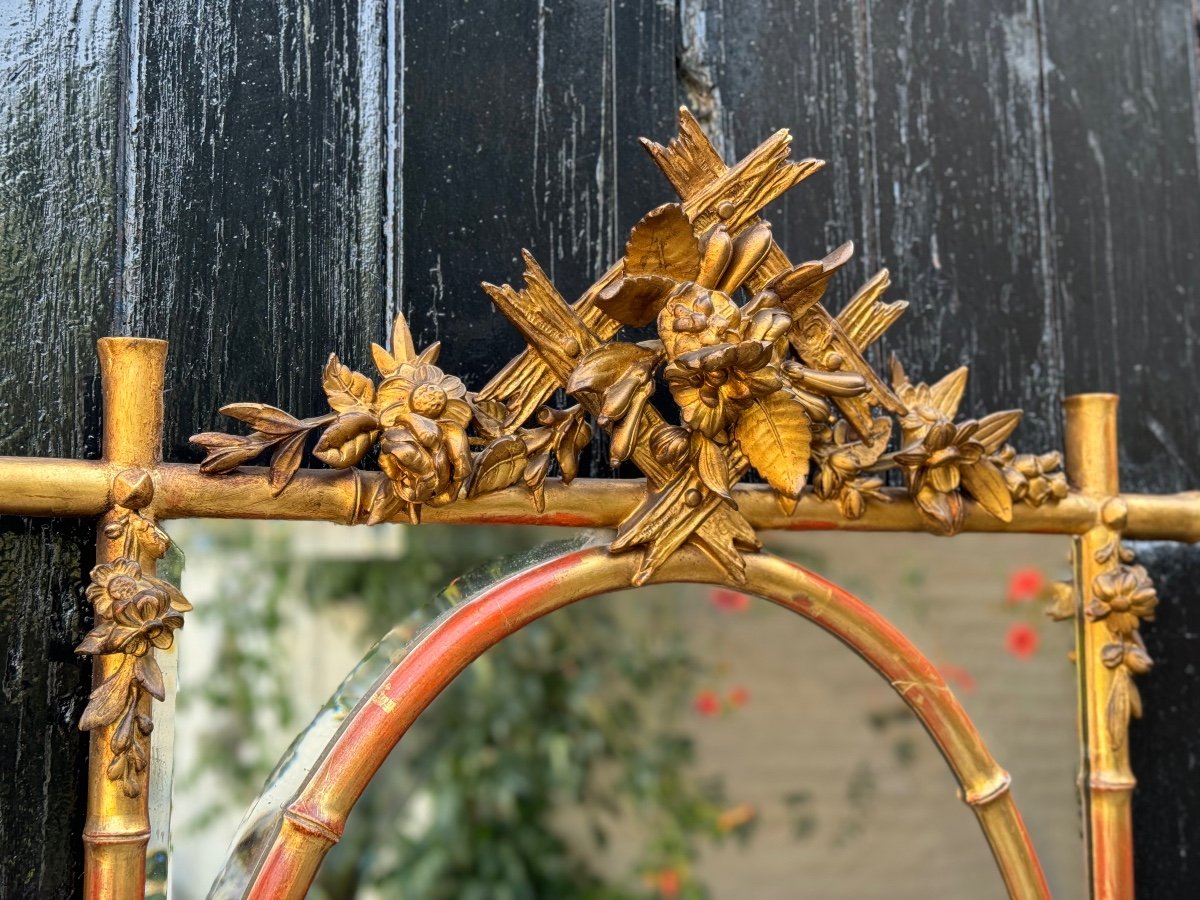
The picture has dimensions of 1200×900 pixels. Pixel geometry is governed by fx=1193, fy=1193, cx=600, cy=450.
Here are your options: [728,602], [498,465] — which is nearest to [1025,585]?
[728,602]

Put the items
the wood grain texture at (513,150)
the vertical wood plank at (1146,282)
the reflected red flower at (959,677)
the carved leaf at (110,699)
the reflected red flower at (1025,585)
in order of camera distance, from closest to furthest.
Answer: the carved leaf at (110,699) < the wood grain texture at (513,150) < the vertical wood plank at (1146,282) < the reflected red flower at (1025,585) < the reflected red flower at (959,677)

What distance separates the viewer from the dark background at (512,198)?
515 mm

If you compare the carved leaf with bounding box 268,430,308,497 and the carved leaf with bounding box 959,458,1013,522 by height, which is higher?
the carved leaf with bounding box 268,430,308,497

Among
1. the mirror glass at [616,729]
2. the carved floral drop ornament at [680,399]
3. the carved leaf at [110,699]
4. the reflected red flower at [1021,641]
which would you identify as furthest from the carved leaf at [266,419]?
the reflected red flower at [1021,641]

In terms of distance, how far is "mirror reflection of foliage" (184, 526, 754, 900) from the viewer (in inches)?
60.1

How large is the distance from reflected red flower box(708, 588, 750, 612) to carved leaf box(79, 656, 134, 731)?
1214mm

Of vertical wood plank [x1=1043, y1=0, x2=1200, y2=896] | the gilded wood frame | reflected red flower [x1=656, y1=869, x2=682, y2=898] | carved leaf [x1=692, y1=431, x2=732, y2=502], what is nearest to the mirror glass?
reflected red flower [x1=656, y1=869, x2=682, y2=898]

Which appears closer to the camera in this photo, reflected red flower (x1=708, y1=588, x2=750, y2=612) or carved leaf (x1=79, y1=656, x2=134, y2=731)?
carved leaf (x1=79, y1=656, x2=134, y2=731)

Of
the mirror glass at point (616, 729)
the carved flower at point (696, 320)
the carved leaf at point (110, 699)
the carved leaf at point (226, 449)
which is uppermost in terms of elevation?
the carved flower at point (696, 320)

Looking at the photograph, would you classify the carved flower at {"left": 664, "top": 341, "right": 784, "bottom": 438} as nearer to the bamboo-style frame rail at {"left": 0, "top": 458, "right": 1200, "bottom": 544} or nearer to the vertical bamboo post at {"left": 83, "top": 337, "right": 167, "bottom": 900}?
the bamboo-style frame rail at {"left": 0, "top": 458, "right": 1200, "bottom": 544}

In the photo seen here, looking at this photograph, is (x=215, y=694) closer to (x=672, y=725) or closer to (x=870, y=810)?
(x=672, y=725)

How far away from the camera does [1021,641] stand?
1.26 metres

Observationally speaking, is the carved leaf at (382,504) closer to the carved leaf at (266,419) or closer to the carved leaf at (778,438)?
the carved leaf at (266,419)

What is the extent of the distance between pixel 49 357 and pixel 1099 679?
552 mm
